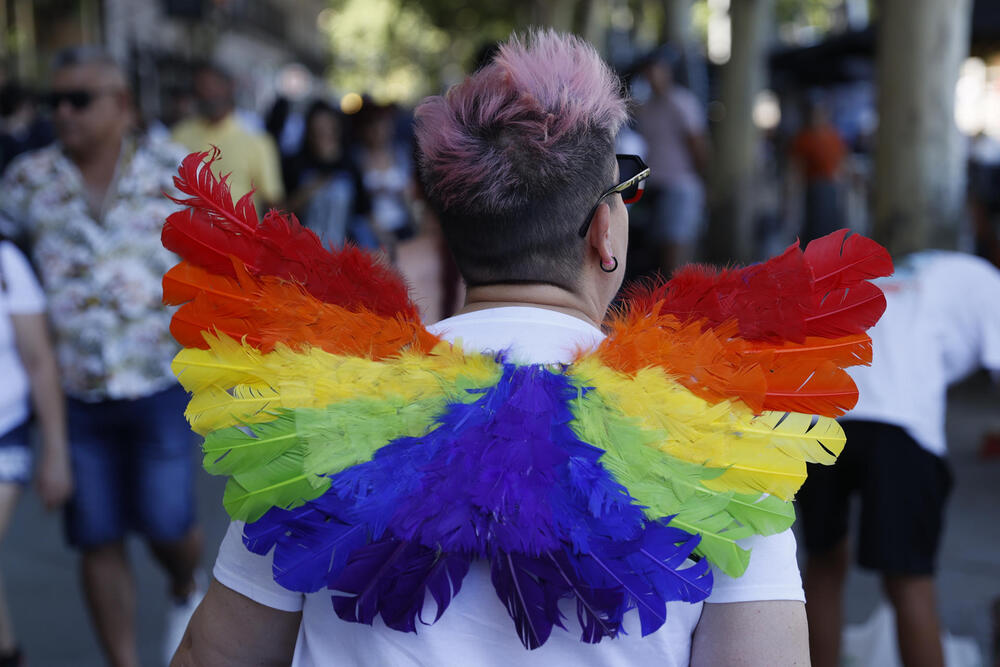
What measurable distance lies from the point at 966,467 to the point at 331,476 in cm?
588

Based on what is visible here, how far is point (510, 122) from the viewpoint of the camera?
1390mm

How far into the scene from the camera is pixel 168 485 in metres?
3.49

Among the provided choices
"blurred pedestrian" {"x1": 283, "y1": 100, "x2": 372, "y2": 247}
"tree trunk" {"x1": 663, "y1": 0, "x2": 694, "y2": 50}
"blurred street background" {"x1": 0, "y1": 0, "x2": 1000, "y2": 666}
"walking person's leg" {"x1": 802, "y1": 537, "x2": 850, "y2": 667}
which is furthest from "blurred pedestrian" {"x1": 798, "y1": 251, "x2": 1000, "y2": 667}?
"tree trunk" {"x1": 663, "y1": 0, "x2": 694, "y2": 50}

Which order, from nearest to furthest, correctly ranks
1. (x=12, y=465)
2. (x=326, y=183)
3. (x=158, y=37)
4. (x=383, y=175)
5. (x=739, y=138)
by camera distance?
(x=12, y=465)
(x=326, y=183)
(x=383, y=175)
(x=739, y=138)
(x=158, y=37)

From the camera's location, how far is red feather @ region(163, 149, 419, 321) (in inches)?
61.7

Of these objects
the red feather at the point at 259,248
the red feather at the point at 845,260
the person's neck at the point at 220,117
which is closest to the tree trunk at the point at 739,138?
the person's neck at the point at 220,117

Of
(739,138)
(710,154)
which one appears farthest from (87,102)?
(710,154)

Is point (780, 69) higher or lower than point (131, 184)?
lower

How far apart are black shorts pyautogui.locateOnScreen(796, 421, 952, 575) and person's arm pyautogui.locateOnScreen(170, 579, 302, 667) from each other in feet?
6.27

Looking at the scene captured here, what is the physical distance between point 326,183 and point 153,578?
2645 millimetres

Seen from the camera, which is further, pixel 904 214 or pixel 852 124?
pixel 852 124

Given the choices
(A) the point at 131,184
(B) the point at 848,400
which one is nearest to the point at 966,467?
(A) the point at 131,184

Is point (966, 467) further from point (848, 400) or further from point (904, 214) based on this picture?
point (848, 400)

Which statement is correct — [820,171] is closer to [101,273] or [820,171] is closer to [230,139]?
[230,139]
